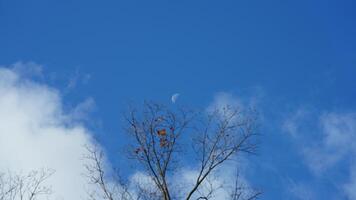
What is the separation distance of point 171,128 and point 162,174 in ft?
5.42

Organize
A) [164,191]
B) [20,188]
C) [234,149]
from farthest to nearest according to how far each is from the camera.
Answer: [20,188] < [234,149] < [164,191]

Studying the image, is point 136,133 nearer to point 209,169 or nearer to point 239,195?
point 209,169

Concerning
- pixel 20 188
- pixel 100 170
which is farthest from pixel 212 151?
pixel 20 188

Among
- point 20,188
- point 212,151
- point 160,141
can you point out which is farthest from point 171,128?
point 20,188

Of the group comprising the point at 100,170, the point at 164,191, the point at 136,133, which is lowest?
the point at 164,191

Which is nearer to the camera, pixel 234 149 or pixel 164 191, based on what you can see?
pixel 164 191

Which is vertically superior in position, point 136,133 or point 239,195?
point 136,133

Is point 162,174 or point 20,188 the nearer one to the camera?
point 162,174

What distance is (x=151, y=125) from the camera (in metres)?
15.3

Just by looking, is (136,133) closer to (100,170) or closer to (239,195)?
(100,170)

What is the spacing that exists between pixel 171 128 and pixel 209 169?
6.26 ft

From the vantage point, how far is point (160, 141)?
15.2 m

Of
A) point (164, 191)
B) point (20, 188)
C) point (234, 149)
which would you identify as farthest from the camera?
point (20, 188)

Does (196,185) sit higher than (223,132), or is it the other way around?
(223,132)
